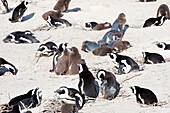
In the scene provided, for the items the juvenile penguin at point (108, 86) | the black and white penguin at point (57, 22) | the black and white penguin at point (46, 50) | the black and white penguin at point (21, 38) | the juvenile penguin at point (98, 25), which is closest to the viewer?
the juvenile penguin at point (108, 86)

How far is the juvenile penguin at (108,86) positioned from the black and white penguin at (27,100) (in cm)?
116

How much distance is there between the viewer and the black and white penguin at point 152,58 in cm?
815

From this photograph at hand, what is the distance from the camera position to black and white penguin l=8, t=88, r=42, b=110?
5785mm

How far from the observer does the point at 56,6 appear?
44.3ft

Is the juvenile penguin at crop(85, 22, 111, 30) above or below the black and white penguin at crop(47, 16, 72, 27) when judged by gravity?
below

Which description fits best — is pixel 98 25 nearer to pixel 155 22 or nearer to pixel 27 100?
pixel 155 22

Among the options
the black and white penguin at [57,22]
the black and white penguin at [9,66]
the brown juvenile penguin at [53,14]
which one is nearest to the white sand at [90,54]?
the black and white penguin at [9,66]

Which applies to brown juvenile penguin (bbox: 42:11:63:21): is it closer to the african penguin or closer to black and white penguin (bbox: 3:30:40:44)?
black and white penguin (bbox: 3:30:40:44)

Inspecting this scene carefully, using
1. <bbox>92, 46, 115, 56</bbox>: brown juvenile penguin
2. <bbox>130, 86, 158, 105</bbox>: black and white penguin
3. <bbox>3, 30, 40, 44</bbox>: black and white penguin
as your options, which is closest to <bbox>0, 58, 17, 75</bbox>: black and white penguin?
<bbox>3, 30, 40, 44</bbox>: black and white penguin

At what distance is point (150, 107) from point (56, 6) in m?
8.60

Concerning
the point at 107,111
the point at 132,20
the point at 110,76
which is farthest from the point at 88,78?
the point at 132,20

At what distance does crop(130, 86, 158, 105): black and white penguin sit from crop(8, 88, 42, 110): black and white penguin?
1.71 metres

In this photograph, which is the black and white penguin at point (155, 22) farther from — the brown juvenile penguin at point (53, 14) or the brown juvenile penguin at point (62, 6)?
the brown juvenile penguin at point (62, 6)

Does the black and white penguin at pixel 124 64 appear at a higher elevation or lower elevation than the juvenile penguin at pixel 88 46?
lower
